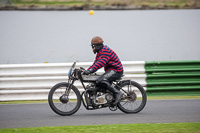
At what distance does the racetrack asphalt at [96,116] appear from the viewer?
671cm

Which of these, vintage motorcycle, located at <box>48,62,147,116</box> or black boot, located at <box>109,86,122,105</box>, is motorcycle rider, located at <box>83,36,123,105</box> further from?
vintage motorcycle, located at <box>48,62,147,116</box>

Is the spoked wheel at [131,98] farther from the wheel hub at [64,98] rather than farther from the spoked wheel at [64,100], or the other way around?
the wheel hub at [64,98]

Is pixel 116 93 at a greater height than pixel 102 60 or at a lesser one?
lesser

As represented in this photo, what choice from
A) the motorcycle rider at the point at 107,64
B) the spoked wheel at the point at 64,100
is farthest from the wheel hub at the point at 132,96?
the spoked wheel at the point at 64,100

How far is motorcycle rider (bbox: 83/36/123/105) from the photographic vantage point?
759 cm

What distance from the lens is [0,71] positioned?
33.6 ft

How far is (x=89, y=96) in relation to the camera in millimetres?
7727

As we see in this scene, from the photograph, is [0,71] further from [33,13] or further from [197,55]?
[197,55]

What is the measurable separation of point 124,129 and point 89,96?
1969mm

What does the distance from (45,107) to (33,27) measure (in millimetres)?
5836

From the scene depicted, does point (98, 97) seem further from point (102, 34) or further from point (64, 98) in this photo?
point (102, 34)

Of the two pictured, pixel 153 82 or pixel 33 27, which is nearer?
pixel 153 82

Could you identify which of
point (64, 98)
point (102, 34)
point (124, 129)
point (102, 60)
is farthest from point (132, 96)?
point (102, 34)

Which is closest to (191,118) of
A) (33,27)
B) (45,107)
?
(45,107)
